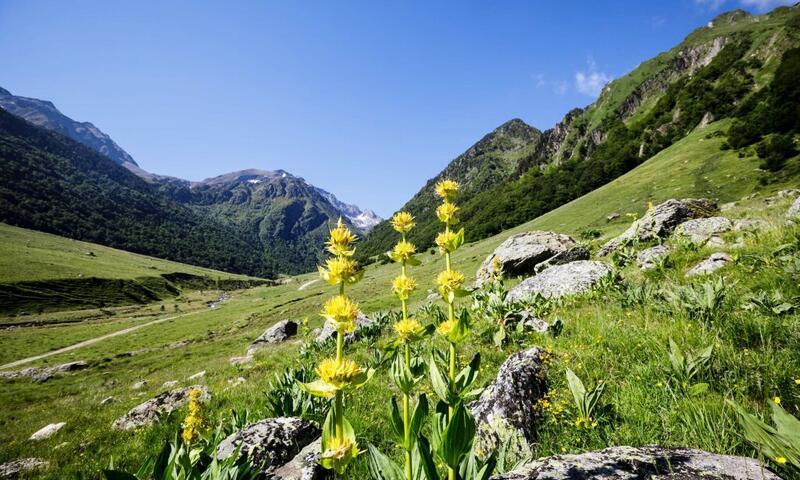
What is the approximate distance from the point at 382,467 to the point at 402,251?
66.0 inches

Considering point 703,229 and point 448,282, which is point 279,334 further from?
point 448,282

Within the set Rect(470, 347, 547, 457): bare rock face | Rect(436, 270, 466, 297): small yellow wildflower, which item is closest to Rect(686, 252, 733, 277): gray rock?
Rect(470, 347, 547, 457): bare rock face

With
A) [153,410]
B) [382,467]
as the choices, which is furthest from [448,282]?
[153,410]

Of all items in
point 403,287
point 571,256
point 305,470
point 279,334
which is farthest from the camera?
point 279,334

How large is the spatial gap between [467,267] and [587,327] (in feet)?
128

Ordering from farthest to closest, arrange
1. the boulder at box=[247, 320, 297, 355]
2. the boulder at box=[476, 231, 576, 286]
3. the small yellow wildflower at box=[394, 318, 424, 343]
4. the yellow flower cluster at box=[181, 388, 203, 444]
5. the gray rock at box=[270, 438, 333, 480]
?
the boulder at box=[247, 320, 297, 355] < the boulder at box=[476, 231, 576, 286] < the yellow flower cluster at box=[181, 388, 203, 444] < the gray rock at box=[270, 438, 333, 480] < the small yellow wildflower at box=[394, 318, 424, 343]

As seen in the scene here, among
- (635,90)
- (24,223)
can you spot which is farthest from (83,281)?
(635,90)

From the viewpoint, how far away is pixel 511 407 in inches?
157

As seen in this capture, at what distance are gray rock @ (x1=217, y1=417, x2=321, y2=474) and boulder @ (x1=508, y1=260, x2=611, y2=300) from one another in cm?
824

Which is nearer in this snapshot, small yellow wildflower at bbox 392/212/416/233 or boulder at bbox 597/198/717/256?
small yellow wildflower at bbox 392/212/416/233

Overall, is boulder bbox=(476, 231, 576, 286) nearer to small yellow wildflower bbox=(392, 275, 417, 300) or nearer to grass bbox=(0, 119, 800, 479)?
grass bbox=(0, 119, 800, 479)

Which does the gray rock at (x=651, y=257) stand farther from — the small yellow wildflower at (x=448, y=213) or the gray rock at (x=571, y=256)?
the small yellow wildflower at (x=448, y=213)

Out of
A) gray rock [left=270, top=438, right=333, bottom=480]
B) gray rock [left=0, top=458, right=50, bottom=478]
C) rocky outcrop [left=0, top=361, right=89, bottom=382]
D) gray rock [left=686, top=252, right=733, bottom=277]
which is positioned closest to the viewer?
gray rock [left=270, top=438, right=333, bottom=480]

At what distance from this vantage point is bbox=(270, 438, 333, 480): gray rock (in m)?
3.60
